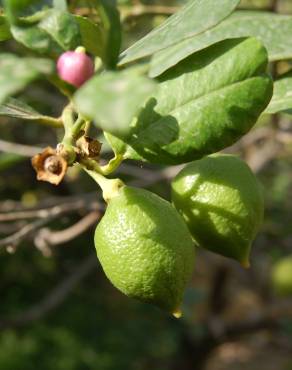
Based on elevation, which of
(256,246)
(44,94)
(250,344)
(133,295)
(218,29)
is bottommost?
(250,344)

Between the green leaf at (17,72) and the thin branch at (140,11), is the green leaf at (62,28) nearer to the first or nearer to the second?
the green leaf at (17,72)

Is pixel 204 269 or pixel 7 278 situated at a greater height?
pixel 7 278

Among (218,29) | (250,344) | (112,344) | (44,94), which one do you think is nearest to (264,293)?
(112,344)

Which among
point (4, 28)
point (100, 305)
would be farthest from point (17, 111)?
point (100, 305)

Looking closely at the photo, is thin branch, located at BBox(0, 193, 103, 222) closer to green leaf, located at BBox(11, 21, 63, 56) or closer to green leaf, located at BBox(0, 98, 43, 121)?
green leaf, located at BBox(0, 98, 43, 121)

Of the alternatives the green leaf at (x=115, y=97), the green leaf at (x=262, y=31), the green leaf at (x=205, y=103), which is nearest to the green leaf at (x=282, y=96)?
the green leaf at (x=262, y=31)

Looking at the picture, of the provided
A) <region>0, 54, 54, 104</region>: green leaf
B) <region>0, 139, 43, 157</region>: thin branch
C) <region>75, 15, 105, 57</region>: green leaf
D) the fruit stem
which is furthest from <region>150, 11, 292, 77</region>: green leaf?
<region>0, 139, 43, 157</region>: thin branch

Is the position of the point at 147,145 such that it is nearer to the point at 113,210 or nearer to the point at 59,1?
the point at 113,210
